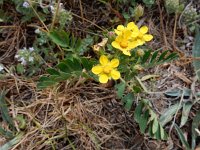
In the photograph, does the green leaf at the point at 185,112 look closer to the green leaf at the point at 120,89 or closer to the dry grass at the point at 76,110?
the dry grass at the point at 76,110

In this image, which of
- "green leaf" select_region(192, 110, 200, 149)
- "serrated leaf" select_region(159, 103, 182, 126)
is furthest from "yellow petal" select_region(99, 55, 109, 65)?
"green leaf" select_region(192, 110, 200, 149)

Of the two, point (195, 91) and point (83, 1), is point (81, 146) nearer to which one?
point (195, 91)

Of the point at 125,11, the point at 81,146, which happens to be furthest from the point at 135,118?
the point at 125,11

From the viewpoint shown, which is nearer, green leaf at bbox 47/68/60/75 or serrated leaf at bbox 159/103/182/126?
green leaf at bbox 47/68/60/75

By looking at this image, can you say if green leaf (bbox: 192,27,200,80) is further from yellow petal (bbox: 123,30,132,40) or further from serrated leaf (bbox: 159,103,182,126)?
yellow petal (bbox: 123,30,132,40)

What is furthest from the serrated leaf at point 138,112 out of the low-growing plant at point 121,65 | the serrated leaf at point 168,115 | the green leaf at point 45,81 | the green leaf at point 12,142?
the green leaf at point 12,142

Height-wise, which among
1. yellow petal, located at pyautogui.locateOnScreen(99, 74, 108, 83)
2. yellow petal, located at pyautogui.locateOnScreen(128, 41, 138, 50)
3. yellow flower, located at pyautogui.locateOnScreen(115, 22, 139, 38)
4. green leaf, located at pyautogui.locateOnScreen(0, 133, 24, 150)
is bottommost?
green leaf, located at pyautogui.locateOnScreen(0, 133, 24, 150)

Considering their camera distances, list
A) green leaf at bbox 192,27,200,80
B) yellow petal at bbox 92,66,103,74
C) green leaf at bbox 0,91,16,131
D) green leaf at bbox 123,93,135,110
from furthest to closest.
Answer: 1. green leaf at bbox 192,27,200,80
2. green leaf at bbox 0,91,16,131
3. green leaf at bbox 123,93,135,110
4. yellow petal at bbox 92,66,103,74
